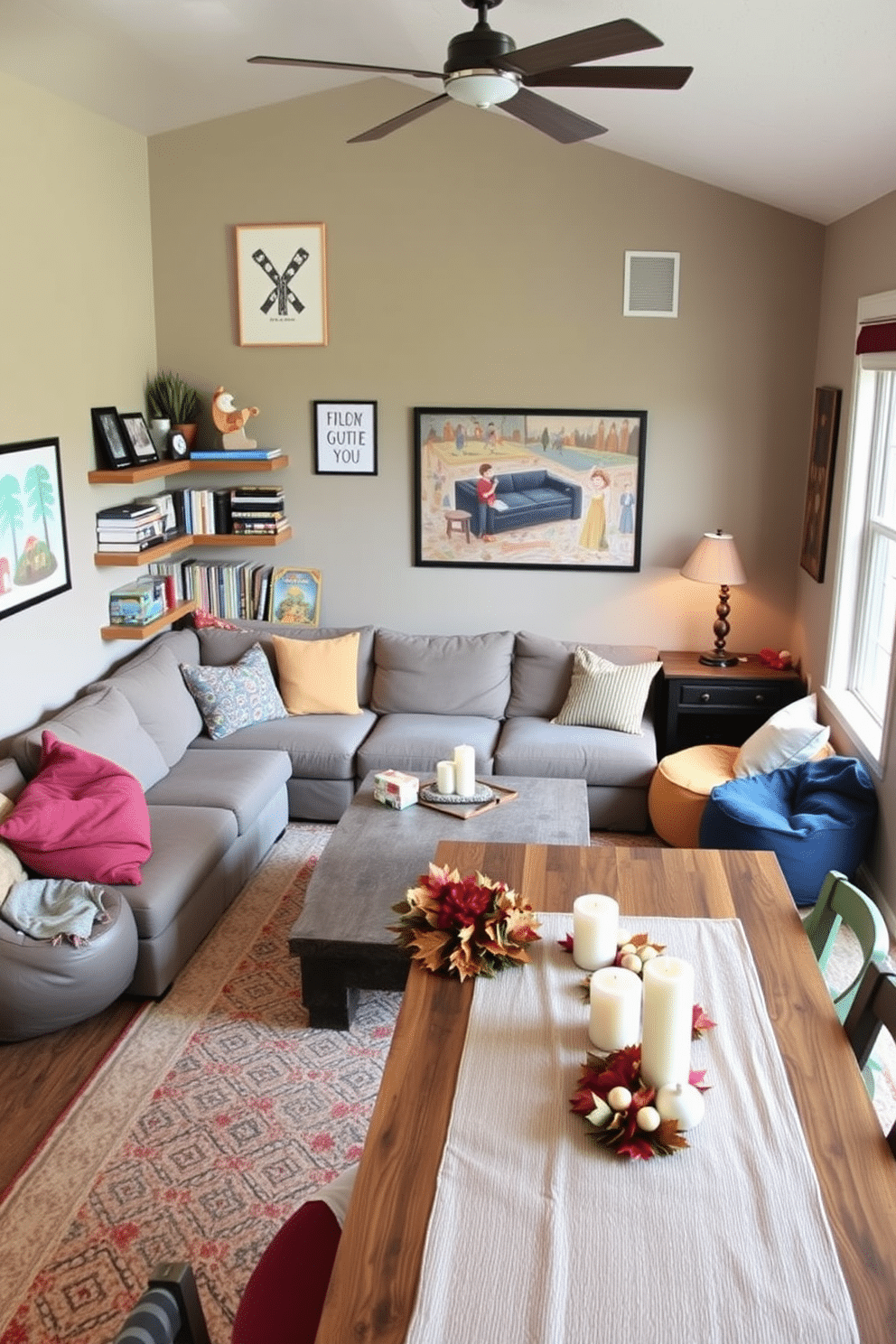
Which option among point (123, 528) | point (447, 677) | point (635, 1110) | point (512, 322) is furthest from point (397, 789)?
point (512, 322)

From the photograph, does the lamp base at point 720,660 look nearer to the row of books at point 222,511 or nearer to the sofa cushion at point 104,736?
the row of books at point 222,511

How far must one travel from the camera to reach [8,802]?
12.1ft

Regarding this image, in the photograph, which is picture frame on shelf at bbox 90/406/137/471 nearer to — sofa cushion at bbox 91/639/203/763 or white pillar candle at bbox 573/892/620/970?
sofa cushion at bbox 91/639/203/763

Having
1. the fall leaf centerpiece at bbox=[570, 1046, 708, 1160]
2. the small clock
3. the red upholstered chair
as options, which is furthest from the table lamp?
the red upholstered chair

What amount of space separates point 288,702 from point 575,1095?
3568 millimetres

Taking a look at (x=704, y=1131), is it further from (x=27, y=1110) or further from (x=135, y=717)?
(x=135, y=717)

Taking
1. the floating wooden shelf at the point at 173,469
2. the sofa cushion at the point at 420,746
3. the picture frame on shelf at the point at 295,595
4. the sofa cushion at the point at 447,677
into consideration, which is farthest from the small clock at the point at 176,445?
the sofa cushion at the point at 420,746

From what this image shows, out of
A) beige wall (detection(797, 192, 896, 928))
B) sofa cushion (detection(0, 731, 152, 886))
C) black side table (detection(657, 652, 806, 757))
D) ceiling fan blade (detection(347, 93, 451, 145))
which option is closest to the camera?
ceiling fan blade (detection(347, 93, 451, 145))

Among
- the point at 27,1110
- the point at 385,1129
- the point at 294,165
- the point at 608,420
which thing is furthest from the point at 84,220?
the point at 385,1129

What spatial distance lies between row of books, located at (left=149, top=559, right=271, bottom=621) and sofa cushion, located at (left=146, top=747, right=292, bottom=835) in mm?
1063

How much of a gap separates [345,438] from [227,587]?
0.95m

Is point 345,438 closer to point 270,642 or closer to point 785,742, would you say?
point 270,642

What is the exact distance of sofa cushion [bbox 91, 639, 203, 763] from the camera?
4.68 metres

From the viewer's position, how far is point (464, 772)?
13.6 feet
